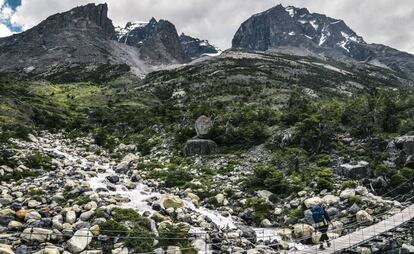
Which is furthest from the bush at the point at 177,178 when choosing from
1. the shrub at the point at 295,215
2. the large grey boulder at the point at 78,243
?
the large grey boulder at the point at 78,243

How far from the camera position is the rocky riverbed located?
798 inches

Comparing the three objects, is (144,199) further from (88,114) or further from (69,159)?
(88,114)

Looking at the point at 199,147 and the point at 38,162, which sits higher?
the point at 199,147

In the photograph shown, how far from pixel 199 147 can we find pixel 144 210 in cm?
2094

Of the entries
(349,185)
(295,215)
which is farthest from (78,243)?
(349,185)

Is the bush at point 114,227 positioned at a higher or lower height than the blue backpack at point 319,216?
lower

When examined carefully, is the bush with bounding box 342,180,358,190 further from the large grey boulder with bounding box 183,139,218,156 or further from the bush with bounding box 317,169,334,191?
the large grey boulder with bounding box 183,139,218,156

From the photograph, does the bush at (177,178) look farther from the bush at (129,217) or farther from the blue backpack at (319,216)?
the blue backpack at (319,216)

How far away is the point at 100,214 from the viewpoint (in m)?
23.4

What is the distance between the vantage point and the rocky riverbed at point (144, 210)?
20.3 meters

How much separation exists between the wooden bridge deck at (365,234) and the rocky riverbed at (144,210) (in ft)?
2.45

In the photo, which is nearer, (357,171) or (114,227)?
(114,227)

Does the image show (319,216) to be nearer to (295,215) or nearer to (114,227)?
(295,215)

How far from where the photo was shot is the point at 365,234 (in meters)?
21.8
